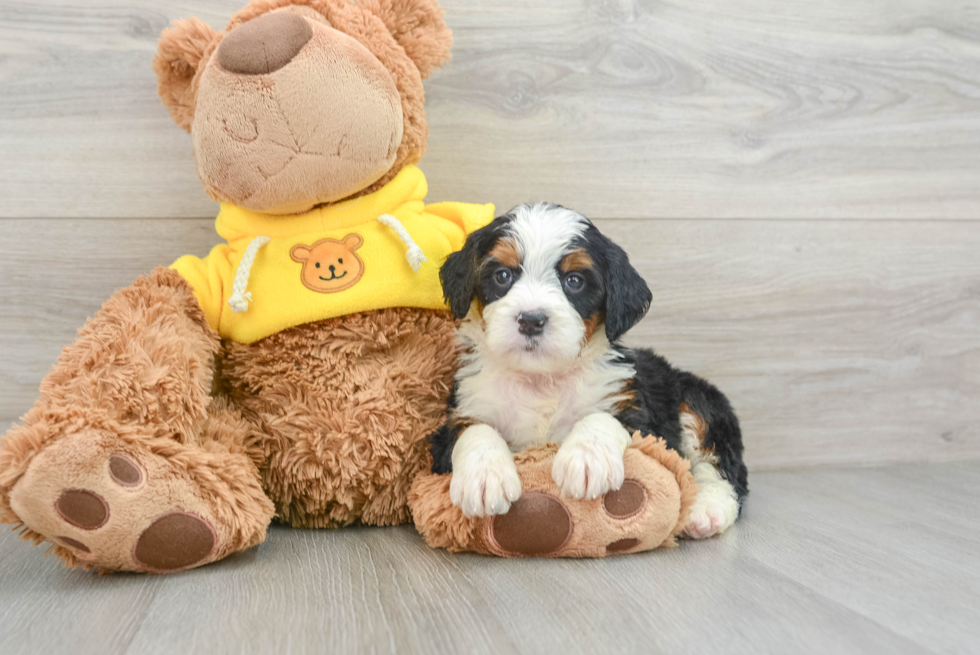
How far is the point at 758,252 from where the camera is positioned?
7.43 ft

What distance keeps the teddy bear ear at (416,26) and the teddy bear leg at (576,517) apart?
0.93 m

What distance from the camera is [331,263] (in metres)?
1.60

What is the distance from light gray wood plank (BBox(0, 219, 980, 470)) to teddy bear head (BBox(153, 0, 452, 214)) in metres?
0.85

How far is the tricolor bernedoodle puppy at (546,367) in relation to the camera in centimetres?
135

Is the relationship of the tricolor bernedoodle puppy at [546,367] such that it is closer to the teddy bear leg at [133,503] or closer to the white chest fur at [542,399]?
the white chest fur at [542,399]

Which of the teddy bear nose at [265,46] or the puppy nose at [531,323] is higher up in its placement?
the teddy bear nose at [265,46]

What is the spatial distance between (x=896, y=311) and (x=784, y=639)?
1.62 m

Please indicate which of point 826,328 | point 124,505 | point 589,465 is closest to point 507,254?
point 589,465

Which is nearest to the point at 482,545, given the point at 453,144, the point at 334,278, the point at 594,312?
the point at 594,312

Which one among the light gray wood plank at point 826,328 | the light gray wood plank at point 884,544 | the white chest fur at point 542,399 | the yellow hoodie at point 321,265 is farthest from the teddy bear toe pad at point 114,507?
the light gray wood plank at point 826,328

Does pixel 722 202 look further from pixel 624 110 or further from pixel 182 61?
pixel 182 61

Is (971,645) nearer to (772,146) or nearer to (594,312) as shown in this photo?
(594,312)

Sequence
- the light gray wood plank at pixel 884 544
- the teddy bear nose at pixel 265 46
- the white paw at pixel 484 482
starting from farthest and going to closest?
the teddy bear nose at pixel 265 46, the white paw at pixel 484 482, the light gray wood plank at pixel 884 544

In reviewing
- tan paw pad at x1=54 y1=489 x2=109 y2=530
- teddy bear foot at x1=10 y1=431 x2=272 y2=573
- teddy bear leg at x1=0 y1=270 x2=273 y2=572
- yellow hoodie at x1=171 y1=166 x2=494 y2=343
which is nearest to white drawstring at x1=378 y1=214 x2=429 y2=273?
yellow hoodie at x1=171 y1=166 x2=494 y2=343
